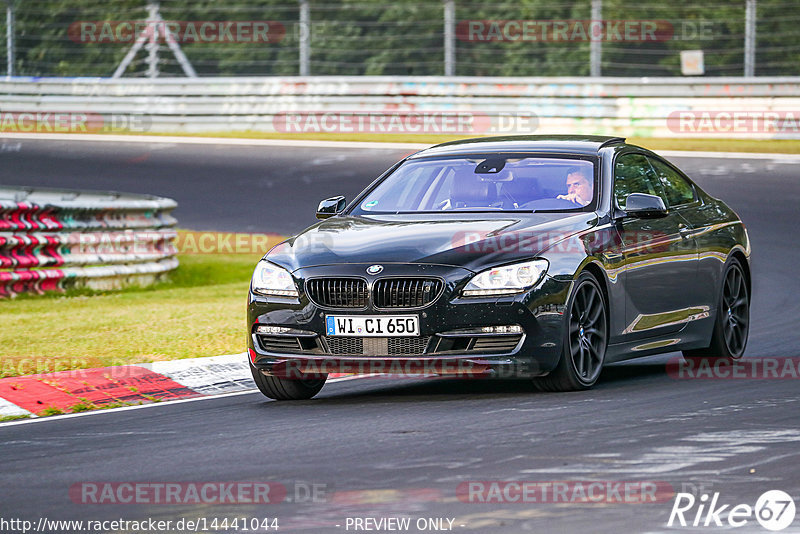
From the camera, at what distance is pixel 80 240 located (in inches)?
611

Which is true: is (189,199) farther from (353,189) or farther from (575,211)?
(575,211)

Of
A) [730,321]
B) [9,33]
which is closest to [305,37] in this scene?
[9,33]

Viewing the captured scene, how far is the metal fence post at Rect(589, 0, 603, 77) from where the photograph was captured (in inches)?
931

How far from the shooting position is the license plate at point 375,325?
827 cm

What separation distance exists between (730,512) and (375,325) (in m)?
3.10

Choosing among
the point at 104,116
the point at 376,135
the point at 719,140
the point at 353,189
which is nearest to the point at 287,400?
the point at 353,189

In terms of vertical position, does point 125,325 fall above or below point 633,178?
below

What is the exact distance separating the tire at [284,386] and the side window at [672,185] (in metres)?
2.73

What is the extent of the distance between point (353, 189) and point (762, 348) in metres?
10.8

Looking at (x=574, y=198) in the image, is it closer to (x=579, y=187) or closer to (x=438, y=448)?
(x=579, y=187)

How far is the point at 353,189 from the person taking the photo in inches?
835

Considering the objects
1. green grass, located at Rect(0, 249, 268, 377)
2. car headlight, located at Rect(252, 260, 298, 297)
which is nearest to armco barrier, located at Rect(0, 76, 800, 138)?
green grass, located at Rect(0, 249, 268, 377)

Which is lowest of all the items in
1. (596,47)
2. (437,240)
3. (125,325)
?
(125,325)

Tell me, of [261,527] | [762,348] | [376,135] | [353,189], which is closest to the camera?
[261,527]
